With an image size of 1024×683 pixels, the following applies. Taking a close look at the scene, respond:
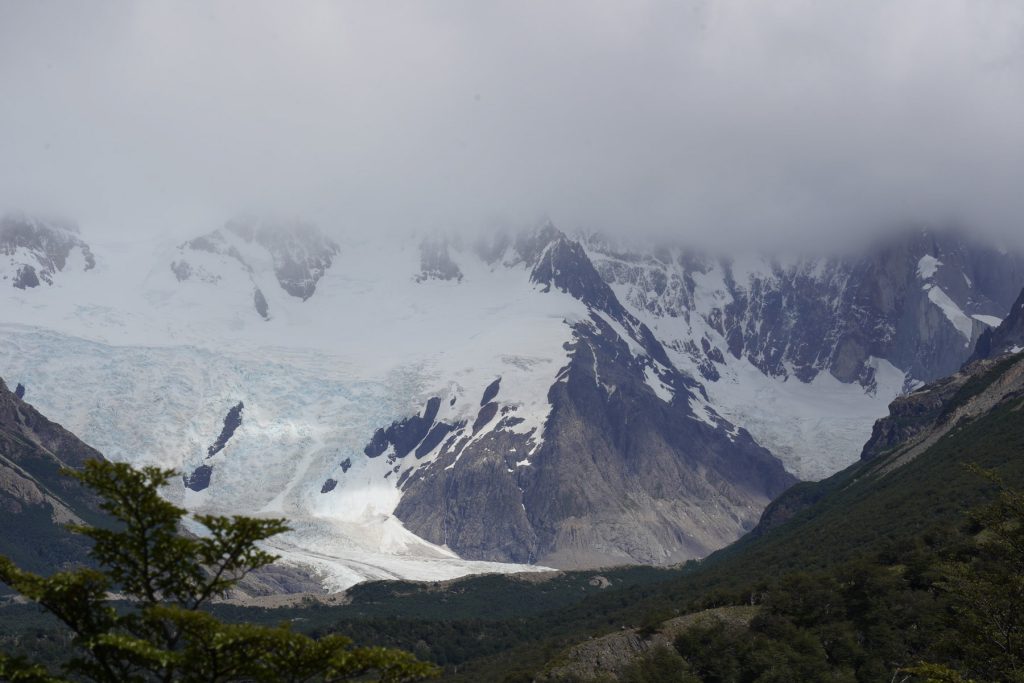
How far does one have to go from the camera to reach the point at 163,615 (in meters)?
32.6

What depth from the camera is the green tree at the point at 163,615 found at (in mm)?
32469

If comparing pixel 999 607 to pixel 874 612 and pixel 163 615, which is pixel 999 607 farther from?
pixel 874 612

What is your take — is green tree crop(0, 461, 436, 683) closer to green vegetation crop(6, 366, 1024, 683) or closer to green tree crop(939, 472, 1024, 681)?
green tree crop(939, 472, 1024, 681)

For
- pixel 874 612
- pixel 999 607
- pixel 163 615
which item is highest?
pixel 163 615

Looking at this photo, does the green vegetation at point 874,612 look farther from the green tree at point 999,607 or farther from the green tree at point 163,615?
the green tree at point 163,615

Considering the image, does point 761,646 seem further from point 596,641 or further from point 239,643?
point 239,643

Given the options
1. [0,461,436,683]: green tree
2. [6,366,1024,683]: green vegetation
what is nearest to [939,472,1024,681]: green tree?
[6,366,1024,683]: green vegetation

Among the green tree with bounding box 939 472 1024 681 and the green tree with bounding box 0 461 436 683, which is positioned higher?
the green tree with bounding box 0 461 436 683

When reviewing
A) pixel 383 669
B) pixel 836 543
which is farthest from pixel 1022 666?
pixel 836 543

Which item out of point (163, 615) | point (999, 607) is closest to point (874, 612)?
point (999, 607)

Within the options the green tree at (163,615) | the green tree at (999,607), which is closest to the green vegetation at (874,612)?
the green tree at (999,607)

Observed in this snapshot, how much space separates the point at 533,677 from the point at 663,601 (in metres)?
59.4

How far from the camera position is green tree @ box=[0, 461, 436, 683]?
3247 cm

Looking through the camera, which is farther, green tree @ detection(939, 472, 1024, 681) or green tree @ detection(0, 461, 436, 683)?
green tree @ detection(939, 472, 1024, 681)
